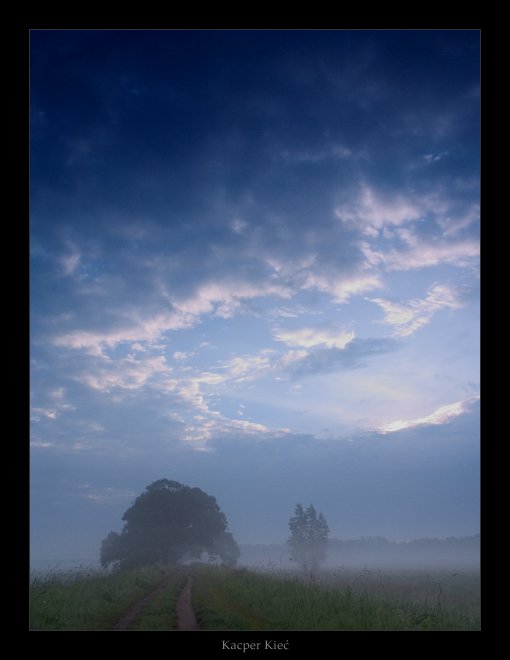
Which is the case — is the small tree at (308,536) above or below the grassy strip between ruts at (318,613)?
below

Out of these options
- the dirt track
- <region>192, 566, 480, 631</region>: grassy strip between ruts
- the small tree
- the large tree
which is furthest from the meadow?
the small tree

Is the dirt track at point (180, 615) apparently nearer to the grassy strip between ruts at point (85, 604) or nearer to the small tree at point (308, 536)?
the grassy strip between ruts at point (85, 604)

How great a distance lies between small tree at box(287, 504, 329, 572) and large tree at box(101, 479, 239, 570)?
26.4m

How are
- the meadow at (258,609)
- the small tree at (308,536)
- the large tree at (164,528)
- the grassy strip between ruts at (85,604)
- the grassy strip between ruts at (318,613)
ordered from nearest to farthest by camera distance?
the grassy strip between ruts at (318,613) → the meadow at (258,609) → the grassy strip between ruts at (85,604) → the large tree at (164,528) → the small tree at (308,536)

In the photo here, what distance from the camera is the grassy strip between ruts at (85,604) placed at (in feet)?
35.9

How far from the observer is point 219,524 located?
73312 mm

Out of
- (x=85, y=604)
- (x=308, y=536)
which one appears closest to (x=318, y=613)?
(x=85, y=604)

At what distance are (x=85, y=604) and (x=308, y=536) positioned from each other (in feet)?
288

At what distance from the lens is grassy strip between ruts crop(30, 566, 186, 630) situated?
35.9 feet

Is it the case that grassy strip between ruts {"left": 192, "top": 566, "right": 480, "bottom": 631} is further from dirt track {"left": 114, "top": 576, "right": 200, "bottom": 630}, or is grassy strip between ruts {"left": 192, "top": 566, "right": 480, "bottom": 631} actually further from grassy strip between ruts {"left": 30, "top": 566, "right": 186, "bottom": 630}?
grassy strip between ruts {"left": 30, "top": 566, "right": 186, "bottom": 630}

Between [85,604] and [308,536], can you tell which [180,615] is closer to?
[85,604]

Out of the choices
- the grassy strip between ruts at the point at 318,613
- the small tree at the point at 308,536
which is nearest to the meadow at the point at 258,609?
the grassy strip between ruts at the point at 318,613

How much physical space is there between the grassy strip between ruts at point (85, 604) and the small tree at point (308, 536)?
262 ft
